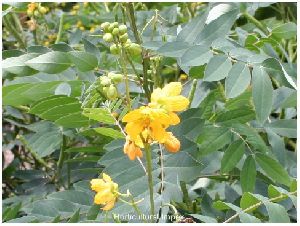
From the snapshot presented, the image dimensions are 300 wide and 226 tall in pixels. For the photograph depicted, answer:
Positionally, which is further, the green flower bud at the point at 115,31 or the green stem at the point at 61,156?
the green stem at the point at 61,156

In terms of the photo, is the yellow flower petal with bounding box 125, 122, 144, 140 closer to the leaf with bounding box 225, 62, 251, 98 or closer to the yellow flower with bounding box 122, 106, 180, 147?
the yellow flower with bounding box 122, 106, 180, 147

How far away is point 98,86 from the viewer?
1.01 meters

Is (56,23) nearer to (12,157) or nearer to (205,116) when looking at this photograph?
(12,157)

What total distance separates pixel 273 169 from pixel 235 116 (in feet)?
0.42

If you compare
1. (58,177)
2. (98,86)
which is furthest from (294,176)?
(58,177)

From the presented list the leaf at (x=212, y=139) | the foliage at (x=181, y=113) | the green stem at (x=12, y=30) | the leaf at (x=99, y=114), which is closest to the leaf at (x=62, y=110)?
the foliage at (x=181, y=113)

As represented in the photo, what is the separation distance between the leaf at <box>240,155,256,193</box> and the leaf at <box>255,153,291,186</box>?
1cm

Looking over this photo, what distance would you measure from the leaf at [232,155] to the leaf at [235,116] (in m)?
0.05

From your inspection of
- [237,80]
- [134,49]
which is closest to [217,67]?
[237,80]

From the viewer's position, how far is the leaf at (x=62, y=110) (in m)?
1.12

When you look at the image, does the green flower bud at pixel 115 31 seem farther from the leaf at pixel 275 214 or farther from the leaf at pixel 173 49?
the leaf at pixel 275 214

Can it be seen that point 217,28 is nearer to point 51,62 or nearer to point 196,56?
point 196,56

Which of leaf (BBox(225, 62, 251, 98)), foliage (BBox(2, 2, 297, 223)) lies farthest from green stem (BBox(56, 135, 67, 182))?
leaf (BBox(225, 62, 251, 98))

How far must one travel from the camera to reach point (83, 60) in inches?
44.6
